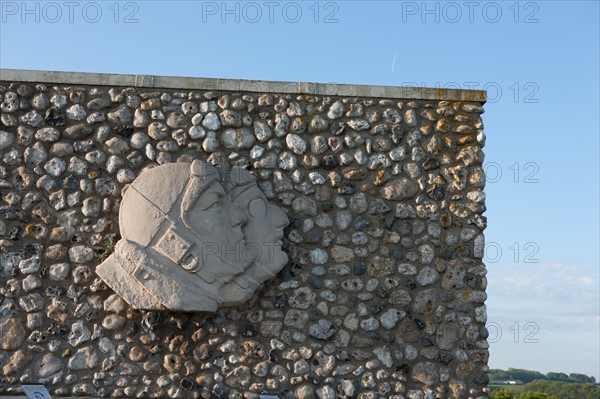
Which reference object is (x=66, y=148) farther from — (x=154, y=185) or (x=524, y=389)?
(x=524, y=389)

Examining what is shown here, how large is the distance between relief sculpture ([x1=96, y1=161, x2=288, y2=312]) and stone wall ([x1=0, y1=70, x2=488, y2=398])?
268mm

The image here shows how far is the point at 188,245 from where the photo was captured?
6.93 metres

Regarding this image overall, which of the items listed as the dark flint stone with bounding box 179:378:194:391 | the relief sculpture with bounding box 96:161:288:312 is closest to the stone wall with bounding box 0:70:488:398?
the dark flint stone with bounding box 179:378:194:391

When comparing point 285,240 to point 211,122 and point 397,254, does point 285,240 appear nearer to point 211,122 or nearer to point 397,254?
point 397,254

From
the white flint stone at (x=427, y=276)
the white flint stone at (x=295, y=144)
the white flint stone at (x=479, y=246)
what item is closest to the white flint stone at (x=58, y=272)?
the white flint stone at (x=295, y=144)

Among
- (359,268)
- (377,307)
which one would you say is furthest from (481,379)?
(359,268)

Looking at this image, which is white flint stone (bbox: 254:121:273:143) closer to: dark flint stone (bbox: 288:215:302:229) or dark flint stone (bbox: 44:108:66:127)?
dark flint stone (bbox: 288:215:302:229)

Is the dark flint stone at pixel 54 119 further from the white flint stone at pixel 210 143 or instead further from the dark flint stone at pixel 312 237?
the dark flint stone at pixel 312 237

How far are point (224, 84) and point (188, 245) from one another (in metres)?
1.63

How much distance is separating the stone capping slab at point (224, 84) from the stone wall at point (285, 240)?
13mm

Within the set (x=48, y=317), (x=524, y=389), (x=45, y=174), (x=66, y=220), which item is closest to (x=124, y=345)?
(x=48, y=317)

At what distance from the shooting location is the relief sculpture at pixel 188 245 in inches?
273

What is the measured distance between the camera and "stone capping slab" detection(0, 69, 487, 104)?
25.0ft

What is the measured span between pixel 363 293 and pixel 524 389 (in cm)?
2493
